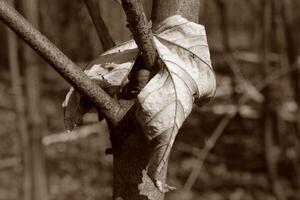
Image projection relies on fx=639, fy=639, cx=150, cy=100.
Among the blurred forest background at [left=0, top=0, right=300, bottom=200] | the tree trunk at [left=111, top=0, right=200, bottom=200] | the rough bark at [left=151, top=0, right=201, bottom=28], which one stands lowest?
the blurred forest background at [left=0, top=0, right=300, bottom=200]

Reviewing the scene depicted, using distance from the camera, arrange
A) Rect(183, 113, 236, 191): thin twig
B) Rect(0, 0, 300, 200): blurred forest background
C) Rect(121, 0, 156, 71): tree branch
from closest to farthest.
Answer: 1. Rect(121, 0, 156, 71): tree branch
2. Rect(0, 0, 300, 200): blurred forest background
3. Rect(183, 113, 236, 191): thin twig

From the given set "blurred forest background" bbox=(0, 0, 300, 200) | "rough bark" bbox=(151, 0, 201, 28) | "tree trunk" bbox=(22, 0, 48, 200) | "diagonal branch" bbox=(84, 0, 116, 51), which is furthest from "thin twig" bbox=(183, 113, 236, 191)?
"rough bark" bbox=(151, 0, 201, 28)

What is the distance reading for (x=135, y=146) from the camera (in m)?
0.58

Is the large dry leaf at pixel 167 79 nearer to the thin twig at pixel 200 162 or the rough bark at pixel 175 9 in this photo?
the rough bark at pixel 175 9

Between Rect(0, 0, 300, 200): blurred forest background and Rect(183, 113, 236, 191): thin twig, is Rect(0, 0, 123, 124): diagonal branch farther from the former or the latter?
Rect(183, 113, 236, 191): thin twig

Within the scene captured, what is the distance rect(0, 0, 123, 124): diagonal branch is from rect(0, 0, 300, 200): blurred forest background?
63.6 inches

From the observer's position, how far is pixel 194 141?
5145 mm

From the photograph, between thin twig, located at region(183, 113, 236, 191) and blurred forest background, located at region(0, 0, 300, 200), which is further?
thin twig, located at region(183, 113, 236, 191)

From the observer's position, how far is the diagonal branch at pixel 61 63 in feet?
1.67

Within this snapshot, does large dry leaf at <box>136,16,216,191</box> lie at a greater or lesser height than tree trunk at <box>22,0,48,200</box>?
greater

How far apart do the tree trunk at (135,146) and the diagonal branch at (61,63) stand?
0.01 meters

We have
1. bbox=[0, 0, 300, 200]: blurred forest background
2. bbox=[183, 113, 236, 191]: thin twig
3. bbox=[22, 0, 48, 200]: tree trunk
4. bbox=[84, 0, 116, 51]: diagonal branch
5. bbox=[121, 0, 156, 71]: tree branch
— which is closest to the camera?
bbox=[121, 0, 156, 71]: tree branch

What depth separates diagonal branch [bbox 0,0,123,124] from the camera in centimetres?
51

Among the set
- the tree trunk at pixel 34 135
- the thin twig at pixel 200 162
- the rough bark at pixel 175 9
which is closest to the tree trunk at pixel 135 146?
the rough bark at pixel 175 9
